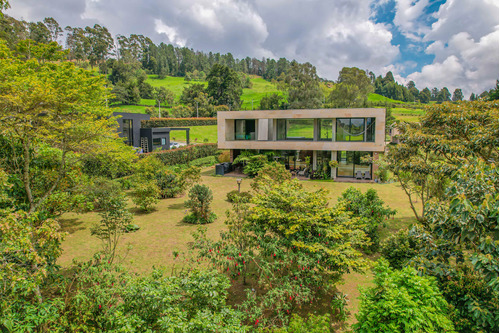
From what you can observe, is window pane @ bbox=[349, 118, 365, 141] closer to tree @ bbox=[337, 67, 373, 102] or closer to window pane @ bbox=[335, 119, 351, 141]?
window pane @ bbox=[335, 119, 351, 141]

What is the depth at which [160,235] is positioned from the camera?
39.2 ft

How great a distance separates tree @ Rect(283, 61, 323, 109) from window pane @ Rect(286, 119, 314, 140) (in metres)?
35.7

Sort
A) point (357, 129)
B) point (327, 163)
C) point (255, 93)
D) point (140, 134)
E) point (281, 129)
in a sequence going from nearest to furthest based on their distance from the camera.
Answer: point (357, 129) < point (327, 163) < point (281, 129) < point (140, 134) < point (255, 93)

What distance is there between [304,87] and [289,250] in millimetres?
58251

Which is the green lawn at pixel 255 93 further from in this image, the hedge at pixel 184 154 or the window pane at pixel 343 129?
the window pane at pixel 343 129

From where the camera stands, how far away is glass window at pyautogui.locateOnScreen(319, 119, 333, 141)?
2373cm

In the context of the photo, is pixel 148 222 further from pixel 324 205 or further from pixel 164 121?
pixel 164 121

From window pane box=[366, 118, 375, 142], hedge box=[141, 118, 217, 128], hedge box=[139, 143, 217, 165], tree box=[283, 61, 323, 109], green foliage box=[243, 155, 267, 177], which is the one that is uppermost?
tree box=[283, 61, 323, 109]

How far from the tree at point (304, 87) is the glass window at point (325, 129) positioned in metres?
36.7

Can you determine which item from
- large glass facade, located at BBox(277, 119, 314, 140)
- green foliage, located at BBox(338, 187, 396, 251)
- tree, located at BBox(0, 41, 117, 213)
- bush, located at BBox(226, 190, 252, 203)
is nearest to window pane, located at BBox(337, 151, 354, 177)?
large glass facade, located at BBox(277, 119, 314, 140)

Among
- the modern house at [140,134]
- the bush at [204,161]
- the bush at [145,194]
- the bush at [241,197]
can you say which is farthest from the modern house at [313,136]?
the modern house at [140,134]

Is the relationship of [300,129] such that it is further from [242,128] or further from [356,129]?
[242,128]

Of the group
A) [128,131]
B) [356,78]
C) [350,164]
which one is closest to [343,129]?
[350,164]

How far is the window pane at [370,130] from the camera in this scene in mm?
22281
